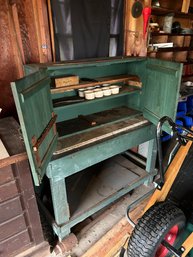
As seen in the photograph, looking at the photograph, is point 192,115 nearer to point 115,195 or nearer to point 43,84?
point 115,195

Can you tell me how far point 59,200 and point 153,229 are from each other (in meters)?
0.70

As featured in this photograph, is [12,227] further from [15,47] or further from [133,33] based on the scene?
[133,33]

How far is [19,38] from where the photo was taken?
4.99ft

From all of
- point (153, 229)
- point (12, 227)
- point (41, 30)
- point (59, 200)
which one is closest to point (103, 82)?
point (41, 30)

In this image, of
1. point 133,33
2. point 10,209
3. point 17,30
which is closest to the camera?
point 10,209

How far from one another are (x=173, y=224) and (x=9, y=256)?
1.17 meters

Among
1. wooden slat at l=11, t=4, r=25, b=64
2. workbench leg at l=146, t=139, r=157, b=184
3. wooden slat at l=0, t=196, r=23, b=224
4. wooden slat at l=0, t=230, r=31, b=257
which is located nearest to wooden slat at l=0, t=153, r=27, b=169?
wooden slat at l=0, t=196, r=23, b=224

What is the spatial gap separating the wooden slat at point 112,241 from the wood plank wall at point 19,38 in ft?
4.58

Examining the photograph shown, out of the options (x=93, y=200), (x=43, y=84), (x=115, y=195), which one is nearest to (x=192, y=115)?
(x=115, y=195)

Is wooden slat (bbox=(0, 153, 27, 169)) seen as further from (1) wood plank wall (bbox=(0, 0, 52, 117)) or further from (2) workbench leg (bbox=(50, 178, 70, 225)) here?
(1) wood plank wall (bbox=(0, 0, 52, 117))

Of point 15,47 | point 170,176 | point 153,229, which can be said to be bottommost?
point 153,229

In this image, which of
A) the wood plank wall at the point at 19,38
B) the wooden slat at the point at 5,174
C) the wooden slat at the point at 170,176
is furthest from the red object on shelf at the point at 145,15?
the wooden slat at the point at 5,174

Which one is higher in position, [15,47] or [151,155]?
[15,47]

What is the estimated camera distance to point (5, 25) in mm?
1467
